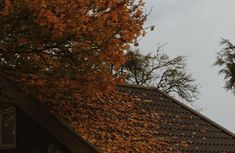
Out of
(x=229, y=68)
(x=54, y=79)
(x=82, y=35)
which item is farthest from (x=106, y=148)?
(x=229, y=68)

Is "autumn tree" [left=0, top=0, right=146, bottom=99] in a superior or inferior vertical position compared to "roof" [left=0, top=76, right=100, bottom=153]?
superior

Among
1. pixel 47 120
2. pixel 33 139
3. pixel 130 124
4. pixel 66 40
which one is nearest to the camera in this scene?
pixel 66 40

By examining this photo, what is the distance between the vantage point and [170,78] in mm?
42688

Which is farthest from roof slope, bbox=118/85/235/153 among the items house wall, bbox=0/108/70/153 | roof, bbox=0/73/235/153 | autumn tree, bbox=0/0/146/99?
autumn tree, bbox=0/0/146/99

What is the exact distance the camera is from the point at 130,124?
1595 centimetres

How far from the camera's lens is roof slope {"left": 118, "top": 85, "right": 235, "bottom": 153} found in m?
17.1

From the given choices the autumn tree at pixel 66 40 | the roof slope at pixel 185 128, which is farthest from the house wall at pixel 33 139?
the roof slope at pixel 185 128

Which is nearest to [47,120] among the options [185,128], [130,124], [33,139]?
[33,139]

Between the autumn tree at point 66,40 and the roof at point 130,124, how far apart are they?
855mm

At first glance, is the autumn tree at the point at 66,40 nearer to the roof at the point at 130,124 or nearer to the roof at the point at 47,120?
the roof at the point at 47,120

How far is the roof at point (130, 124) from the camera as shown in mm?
13867

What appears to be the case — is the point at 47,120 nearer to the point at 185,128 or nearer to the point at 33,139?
the point at 33,139

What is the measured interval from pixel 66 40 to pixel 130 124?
4227 mm

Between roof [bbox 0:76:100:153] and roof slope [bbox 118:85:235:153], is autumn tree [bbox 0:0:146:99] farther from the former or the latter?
roof slope [bbox 118:85:235:153]
